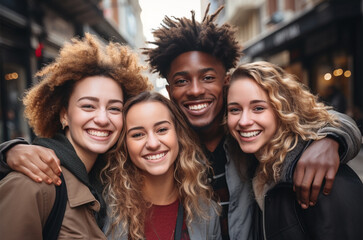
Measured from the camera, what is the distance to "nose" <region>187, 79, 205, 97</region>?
316cm

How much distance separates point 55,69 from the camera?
259 centimetres

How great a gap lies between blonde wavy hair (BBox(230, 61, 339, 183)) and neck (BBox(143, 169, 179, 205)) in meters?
0.80

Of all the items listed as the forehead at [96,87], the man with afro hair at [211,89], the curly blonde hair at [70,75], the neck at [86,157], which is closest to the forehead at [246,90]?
the man with afro hair at [211,89]

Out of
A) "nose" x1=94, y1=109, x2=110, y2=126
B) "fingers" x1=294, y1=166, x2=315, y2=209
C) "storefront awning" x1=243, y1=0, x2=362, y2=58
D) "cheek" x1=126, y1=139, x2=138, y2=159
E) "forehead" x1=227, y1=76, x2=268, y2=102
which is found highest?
"storefront awning" x1=243, y1=0, x2=362, y2=58

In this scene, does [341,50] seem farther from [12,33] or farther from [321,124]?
[12,33]

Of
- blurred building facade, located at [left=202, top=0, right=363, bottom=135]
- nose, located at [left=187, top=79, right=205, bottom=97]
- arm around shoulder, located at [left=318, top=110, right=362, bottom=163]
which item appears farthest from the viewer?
blurred building facade, located at [left=202, top=0, right=363, bottom=135]

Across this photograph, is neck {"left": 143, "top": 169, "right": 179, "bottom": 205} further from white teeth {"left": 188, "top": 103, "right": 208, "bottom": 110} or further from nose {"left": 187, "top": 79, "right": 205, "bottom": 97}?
nose {"left": 187, "top": 79, "right": 205, "bottom": 97}

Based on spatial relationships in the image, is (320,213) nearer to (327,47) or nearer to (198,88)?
(198,88)

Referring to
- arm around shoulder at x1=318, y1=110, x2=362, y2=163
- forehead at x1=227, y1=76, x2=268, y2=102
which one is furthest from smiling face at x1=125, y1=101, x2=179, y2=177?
arm around shoulder at x1=318, y1=110, x2=362, y2=163

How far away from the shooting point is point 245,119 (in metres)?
2.43

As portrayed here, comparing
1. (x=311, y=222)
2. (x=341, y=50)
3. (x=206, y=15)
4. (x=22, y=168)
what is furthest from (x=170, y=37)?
(x=341, y=50)

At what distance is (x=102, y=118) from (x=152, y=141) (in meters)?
0.44

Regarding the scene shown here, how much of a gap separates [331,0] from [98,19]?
11.3 meters

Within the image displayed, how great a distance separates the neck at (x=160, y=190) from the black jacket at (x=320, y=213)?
2.83ft
